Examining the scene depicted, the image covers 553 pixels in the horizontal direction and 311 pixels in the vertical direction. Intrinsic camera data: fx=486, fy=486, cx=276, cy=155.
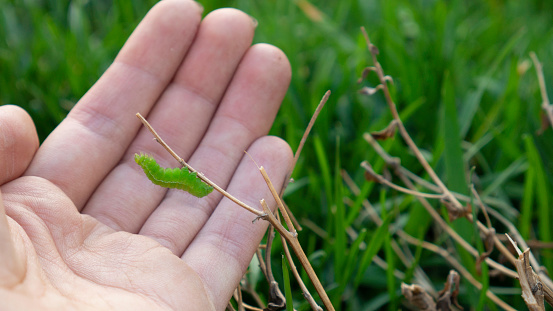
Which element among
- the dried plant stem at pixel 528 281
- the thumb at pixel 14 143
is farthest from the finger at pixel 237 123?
the dried plant stem at pixel 528 281

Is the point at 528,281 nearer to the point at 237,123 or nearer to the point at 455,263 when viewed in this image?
the point at 455,263

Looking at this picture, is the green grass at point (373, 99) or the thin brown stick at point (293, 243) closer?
the thin brown stick at point (293, 243)

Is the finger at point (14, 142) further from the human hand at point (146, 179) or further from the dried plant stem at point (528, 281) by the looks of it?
the dried plant stem at point (528, 281)

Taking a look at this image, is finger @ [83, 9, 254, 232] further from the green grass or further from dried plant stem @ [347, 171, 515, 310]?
dried plant stem @ [347, 171, 515, 310]

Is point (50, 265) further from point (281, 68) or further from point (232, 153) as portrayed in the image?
point (281, 68)

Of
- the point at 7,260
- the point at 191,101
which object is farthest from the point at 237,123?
the point at 7,260

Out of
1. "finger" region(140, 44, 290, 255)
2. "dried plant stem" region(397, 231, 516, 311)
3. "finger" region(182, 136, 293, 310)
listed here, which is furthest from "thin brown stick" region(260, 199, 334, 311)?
"dried plant stem" region(397, 231, 516, 311)
